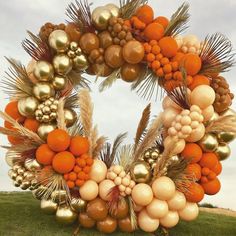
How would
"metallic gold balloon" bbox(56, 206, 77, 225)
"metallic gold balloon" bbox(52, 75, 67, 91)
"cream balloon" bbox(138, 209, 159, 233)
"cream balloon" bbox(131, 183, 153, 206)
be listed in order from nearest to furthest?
1. "cream balloon" bbox(131, 183, 153, 206)
2. "cream balloon" bbox(138, 209, 159, 233)
3. "metallic gold balloon" bbox(56, 206, 77, 225)
4. "metallic gold balloon" bbox(52, 75, 67, 91)

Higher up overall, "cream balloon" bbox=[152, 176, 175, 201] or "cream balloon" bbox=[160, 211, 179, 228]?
"cream balloon" bbox=[152, 176, 175, 201]

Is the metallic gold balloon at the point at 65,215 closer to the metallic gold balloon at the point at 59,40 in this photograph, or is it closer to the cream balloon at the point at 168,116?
the cream balloon at the point at 168,116

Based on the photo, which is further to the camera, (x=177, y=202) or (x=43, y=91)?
(x=43, y=91)

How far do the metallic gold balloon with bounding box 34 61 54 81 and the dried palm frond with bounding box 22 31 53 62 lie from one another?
90 mm

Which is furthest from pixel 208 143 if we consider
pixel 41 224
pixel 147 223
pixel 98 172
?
pixel 41 224

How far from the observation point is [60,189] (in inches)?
158

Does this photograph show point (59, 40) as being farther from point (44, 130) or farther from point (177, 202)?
point (177, 202)

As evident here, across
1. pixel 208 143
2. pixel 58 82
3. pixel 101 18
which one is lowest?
pixel 208 143

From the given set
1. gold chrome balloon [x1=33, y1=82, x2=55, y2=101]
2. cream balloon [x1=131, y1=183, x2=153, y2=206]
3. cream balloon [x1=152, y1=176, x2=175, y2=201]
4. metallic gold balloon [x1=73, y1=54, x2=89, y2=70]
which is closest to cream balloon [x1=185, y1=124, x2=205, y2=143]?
cream balloon [x1=152, y1=176, x2=175, y2=201]

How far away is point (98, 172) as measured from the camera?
13.1ft

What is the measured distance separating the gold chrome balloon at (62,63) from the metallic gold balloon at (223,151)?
54.9 inches

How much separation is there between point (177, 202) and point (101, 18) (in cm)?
159

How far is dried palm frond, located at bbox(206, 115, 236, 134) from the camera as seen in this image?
159 inches

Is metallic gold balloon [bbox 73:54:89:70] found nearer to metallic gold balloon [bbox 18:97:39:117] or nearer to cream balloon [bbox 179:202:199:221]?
metallic gold balloon [bbox 18:97:39:117]
